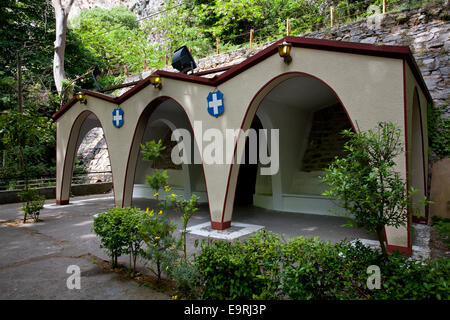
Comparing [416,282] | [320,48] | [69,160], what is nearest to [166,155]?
[69,160]

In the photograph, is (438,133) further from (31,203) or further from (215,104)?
(31,203)

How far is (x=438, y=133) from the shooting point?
23.6ft

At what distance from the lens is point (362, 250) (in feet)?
8.76

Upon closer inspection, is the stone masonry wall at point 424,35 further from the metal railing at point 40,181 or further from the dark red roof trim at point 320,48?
the metal railing at point 40,181

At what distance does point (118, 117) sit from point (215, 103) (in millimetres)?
3310

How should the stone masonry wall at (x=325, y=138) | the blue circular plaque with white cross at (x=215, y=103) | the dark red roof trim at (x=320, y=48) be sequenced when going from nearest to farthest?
the dark red roof trim at (x=320, y=48) < the blue circular plaque with white cross at (x=215, y=103) < the stone masonry wall at (x=325, y=138)

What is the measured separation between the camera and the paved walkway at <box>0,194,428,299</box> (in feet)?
10.1

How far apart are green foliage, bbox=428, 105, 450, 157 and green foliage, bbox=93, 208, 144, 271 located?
24.3 ft

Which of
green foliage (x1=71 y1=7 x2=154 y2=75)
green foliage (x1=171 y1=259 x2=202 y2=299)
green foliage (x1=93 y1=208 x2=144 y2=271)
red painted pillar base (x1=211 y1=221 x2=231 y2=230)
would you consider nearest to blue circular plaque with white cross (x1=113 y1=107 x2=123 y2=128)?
red painted pillar base (x1=211 y1=221 x2=231 y2=230)

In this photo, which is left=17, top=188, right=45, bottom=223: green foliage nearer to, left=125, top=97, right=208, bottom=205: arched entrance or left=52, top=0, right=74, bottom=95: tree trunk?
left=125, top=97, right=208, bottom=205: arched entrance

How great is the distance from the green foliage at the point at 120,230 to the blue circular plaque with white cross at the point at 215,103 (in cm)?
290

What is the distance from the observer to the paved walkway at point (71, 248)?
3.08m

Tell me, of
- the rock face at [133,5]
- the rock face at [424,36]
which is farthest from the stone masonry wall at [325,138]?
the rock face at [133,5]

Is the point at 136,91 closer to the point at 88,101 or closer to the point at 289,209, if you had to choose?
the point at 88,101
